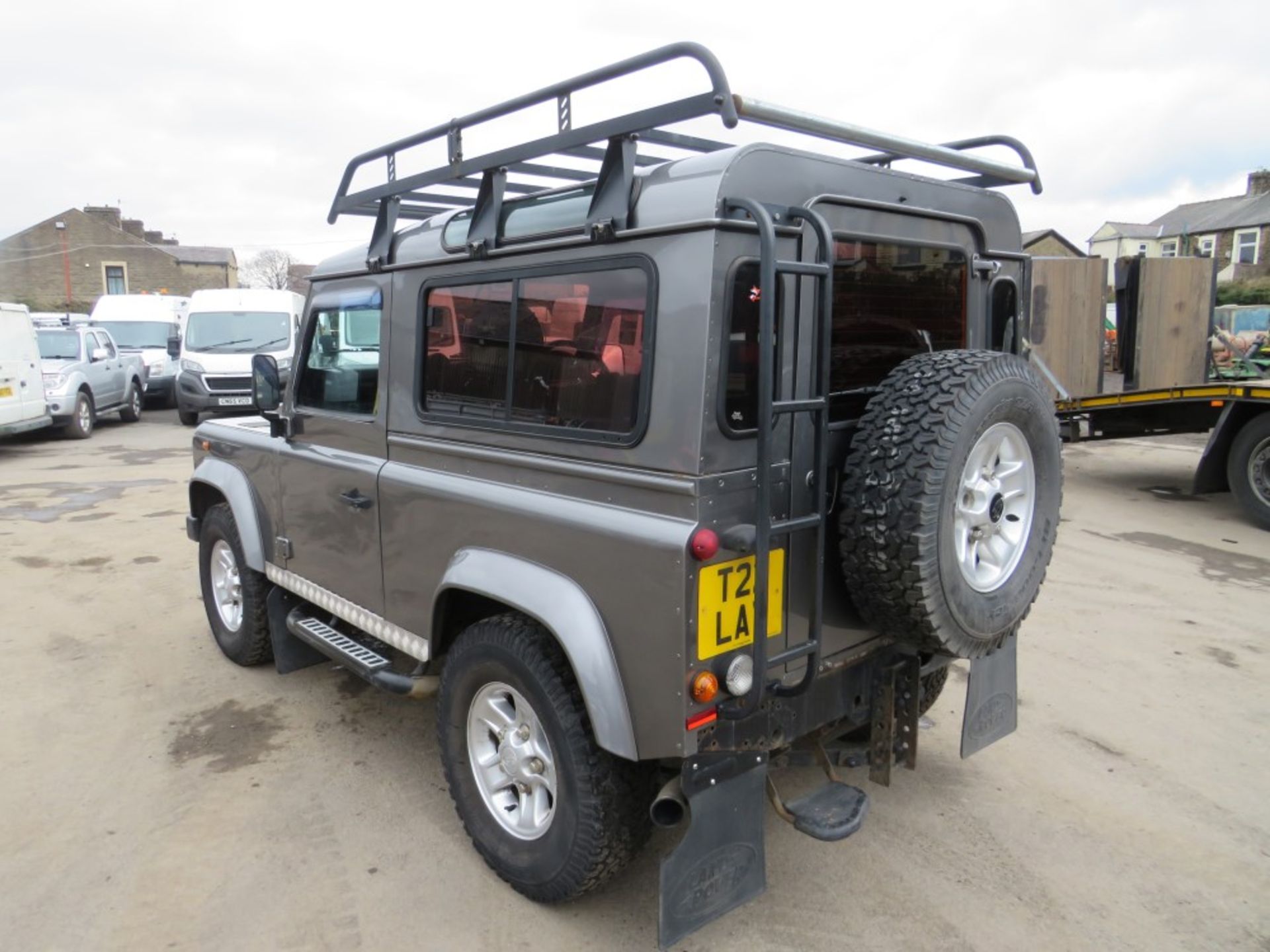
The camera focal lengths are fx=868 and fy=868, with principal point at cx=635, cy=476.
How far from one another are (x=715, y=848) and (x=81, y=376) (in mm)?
14488

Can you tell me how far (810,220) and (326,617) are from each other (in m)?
3.04

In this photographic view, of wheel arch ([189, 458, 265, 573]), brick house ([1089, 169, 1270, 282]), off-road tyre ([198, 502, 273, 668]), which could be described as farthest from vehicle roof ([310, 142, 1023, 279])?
brick house ([1089, 169, 1270, 282])

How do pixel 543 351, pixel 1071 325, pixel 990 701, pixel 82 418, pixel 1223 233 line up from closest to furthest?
pixel 543 351 < pixel 990 701 < pixel 1071 325 < pixel 82 418 < pixel 1223 233

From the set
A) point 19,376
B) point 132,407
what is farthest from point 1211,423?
point 132,407

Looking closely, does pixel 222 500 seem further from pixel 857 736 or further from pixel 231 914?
pixel 857 736

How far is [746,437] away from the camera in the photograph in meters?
A: 2.29

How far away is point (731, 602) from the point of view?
89.5 inches

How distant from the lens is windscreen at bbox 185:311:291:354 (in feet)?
47.1

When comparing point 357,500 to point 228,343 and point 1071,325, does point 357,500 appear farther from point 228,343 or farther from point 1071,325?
point 228,343

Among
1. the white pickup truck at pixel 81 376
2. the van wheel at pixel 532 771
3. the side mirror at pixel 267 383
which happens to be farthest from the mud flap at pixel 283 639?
the white pickup truck at pixel 81 376

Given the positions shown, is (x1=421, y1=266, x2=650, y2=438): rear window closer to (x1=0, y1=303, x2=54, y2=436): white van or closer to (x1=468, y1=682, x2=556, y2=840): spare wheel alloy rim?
(x1=468, y1=682, x2=556, y2=840): spare wheel alloy rim

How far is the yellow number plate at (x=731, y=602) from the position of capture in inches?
87.0

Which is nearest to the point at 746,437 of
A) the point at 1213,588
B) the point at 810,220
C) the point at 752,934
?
Result: the point at 810,220

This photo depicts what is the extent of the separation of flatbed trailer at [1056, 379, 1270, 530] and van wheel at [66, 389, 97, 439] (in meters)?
13.9
